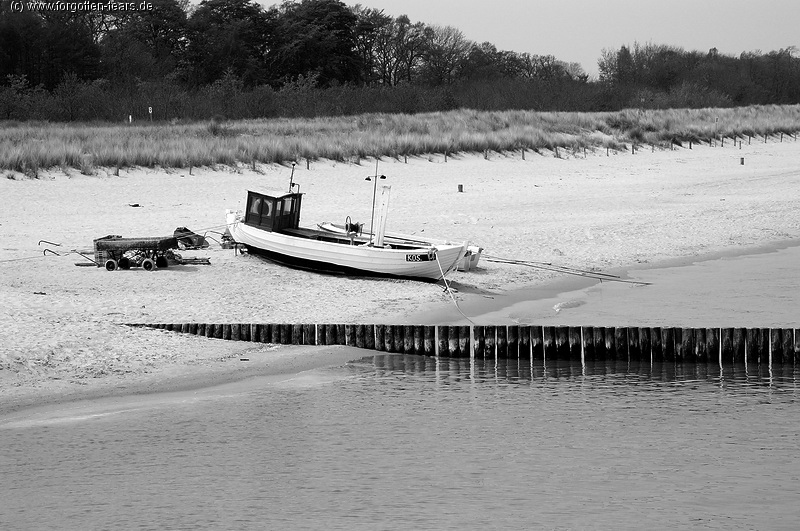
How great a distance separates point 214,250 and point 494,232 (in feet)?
22.7

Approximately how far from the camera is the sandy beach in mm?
14664

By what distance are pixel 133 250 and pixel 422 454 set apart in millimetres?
10480

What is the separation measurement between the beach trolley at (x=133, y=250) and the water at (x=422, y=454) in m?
6.36

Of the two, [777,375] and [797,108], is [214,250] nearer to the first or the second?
[777,375]

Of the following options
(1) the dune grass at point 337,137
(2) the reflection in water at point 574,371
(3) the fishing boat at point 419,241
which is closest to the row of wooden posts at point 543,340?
(2) the reflection in water at point 574,371

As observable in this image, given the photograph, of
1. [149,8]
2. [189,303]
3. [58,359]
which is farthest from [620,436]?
[149,8]

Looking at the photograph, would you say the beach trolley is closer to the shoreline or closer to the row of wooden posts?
the row of wooden posts

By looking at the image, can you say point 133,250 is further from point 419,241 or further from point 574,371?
point 574,371

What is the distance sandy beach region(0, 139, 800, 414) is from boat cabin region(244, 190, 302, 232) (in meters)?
0.78

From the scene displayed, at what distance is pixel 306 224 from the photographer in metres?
27.5

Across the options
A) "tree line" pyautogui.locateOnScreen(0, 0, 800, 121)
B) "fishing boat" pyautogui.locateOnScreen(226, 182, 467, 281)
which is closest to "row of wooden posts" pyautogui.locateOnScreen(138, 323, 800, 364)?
"fishing boat" pyautogui.locateOnScreen(226, 182, 467, 281)

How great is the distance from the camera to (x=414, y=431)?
1262cm

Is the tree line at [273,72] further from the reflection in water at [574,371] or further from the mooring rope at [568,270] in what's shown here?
the reflection in water at [574,371]
